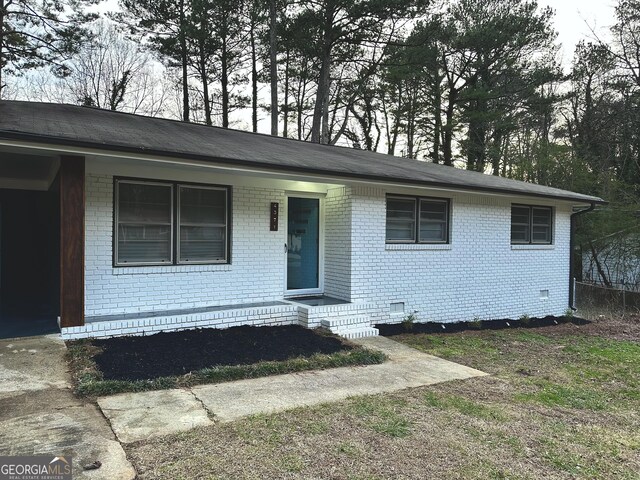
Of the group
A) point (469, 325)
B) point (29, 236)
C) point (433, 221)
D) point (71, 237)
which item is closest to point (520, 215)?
point (433, 221)

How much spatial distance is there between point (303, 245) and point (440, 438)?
5463 mm

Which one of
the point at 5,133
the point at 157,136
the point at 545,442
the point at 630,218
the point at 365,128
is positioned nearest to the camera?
the point at 545,442

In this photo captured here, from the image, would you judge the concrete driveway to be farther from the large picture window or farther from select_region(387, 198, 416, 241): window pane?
select_region(387, 198, 416, 241): window pane

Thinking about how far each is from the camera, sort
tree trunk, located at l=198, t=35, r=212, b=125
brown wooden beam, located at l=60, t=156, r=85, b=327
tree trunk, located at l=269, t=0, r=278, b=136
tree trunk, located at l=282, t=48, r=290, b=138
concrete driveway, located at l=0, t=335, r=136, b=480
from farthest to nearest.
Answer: tree trunk, located at l=282, t=48, r=290, b=138, tree trunk, located at l=198, t=35, r=212, b=125, tree trunk, located at l=269, t=0, r=278, b=136, brown wooden beam, located at l=60, t=156, r=85, b=327, concrete driveway, located at l=0, t=335, r=136, b=480

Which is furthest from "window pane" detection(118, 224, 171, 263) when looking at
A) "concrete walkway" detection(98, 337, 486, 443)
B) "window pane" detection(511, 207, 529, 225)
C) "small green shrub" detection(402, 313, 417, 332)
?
"window pane" detection(511, 207, 529, 225)

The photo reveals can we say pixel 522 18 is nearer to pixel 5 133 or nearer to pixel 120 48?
pixel 120 48

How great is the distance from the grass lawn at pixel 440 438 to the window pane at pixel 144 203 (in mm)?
4142

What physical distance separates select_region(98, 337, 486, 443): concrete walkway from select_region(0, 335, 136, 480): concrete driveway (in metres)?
0.17

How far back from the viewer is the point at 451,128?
2127cm

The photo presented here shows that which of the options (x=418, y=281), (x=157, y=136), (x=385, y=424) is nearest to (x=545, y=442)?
(x=385, y=424)

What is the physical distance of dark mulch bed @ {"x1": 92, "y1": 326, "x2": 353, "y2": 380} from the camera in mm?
4973

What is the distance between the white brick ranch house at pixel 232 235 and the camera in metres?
6.05

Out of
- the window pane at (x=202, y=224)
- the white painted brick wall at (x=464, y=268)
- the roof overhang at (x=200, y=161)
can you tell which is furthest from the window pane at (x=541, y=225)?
the window pane at (x=202, y=224)

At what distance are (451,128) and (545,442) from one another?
19.4 meters
